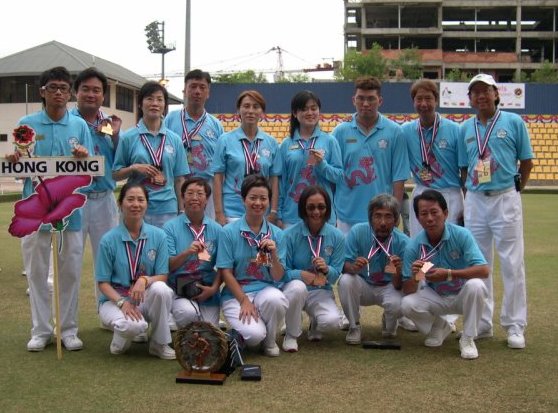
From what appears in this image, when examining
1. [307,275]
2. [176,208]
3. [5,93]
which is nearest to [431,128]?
[307,275]

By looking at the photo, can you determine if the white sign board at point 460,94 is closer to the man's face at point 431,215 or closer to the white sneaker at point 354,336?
the man's face at point 431,215

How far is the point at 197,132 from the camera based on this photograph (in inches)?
228

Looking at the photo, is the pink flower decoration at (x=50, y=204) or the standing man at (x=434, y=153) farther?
the standing man at (x=434, y=153)

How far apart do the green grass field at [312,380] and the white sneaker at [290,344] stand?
0.05 metres

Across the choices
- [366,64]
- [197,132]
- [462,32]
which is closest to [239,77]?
[366,64]

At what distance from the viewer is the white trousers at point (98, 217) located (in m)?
5.10

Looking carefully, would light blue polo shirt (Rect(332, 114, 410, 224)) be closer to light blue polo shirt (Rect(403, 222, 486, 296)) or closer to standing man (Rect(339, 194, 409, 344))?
standing man (Rect(339, 194, 409, 344))

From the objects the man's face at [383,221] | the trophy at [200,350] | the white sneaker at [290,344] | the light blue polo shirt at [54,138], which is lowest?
the white sneaker at [290,344]

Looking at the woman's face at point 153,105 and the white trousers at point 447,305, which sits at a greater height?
the woman's face at point 153,105

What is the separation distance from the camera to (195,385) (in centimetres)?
395

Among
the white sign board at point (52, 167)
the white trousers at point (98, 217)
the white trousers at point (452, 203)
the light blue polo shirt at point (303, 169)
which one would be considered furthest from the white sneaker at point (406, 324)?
the white sign board at point (52, 167)

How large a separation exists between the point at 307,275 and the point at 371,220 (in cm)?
65

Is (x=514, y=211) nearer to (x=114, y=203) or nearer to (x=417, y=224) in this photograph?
(x=417, y=224)

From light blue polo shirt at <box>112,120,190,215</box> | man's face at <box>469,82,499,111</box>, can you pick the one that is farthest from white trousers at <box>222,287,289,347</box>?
man's face at <box>469,82,499,111</box>
